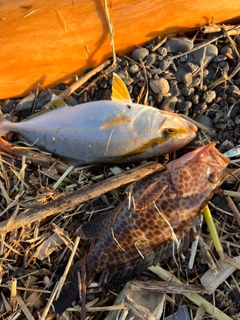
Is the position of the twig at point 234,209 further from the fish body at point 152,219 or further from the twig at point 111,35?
the twig at point 111,35

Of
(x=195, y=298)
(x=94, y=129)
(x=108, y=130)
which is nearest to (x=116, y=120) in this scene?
(x=108, y=130)

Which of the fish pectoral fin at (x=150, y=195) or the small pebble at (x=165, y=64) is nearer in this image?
the fish pectoral fin at (x=150, y=195)

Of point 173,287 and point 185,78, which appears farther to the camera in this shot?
point 185,78

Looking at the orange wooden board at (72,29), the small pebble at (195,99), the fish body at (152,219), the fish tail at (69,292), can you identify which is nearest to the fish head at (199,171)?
the fish body at (152,219)

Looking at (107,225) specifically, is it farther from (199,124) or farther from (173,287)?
(199,124)

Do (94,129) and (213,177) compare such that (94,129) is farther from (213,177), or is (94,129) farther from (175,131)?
(213,177)

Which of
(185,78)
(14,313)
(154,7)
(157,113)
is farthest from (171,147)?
(14,313)

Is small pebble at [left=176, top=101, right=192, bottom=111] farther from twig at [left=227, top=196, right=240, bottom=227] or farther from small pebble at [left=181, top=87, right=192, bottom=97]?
twig at [left=227, top=196, right=240, bottom=227]
